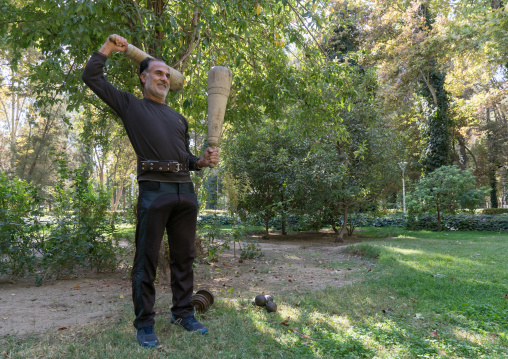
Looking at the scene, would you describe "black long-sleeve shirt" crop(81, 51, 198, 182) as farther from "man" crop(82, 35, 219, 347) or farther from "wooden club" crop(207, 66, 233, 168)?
"wooden club" crop(207, 66, 233, 168)

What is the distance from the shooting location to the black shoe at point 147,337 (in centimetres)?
292

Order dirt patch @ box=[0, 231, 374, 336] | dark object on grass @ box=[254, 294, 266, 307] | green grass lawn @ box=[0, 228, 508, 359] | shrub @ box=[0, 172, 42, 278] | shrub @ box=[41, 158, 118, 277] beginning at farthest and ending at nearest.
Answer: shrub @ box=[41, 158, 118, 277], shrub @ box=[0, 172, 42, 278], dark object on grass @ box=[254, 294, 266, 307], dirt patch @ box=[0, 231, 374, 336], green grass lawn @ box=[0, 228, 508, 359]

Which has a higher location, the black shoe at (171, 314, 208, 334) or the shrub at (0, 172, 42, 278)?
the shrub at (0, 172, 42, 278)

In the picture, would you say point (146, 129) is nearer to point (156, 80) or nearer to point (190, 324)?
point (156, 80)

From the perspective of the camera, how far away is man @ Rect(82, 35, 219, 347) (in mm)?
3061

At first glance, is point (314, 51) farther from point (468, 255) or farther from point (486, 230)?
point (486, 230)

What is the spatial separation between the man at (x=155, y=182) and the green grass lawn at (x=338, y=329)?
294mm

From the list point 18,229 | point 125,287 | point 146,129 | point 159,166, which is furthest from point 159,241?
point 18,229

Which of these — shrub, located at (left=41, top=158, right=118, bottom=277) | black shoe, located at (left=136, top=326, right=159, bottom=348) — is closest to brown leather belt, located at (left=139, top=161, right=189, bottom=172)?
black shoe, located at (left=136, top=326, right=159, bottom=348)

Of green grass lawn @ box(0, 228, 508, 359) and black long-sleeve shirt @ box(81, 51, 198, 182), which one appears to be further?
Result: black long-sleeve shirt @ box(81, 51, 198, 182)

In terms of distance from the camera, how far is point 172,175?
324cm

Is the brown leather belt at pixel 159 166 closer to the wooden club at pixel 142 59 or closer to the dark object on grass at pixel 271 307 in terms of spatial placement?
the wooden club at pixel 142 59

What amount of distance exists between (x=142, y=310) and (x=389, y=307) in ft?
9.58

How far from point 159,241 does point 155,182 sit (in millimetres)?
533
